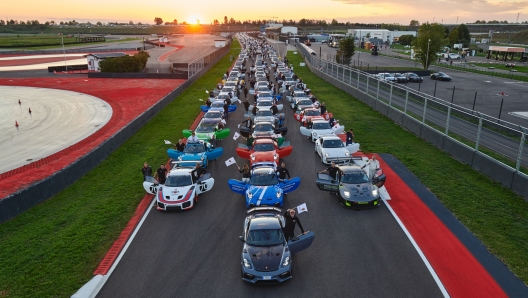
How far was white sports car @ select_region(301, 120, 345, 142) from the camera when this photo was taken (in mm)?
24470

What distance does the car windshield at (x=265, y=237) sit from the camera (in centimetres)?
1148

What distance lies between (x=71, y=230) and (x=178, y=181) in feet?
14.7

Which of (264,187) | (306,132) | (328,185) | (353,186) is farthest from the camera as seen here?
(306,132)

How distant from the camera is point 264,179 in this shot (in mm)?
16141

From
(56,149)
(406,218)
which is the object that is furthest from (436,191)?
(56,149)

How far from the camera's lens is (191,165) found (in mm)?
18250

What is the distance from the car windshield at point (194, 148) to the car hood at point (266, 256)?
10.1 m

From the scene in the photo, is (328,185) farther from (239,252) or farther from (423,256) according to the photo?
(239,252)

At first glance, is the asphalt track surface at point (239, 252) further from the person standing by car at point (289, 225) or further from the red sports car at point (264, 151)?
the red sports car at point (264, 151)

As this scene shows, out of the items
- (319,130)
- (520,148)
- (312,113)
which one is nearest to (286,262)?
(520,148)

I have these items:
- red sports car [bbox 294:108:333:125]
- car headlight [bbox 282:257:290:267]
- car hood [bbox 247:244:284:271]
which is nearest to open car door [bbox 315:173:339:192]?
car hood [bbox 247:244:284:271]

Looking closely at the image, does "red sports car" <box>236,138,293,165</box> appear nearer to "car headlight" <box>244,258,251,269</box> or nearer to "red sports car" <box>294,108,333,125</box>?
"red sports car" <box>294,108,333,125</box>

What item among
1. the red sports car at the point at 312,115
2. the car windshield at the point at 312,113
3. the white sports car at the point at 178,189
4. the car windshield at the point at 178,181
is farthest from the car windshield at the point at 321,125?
the car windshield at the point at 178,181

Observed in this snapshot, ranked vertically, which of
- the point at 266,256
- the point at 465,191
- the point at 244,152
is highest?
the point at 244,152
